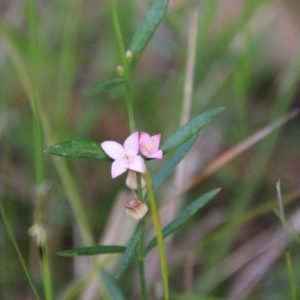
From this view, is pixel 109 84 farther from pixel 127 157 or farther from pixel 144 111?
pixel 144 111

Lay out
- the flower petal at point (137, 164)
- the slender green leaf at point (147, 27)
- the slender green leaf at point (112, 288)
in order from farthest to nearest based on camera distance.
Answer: the slender green leaf at point (112, 288)
the slender green leaf at point (147, 27)
the flower petal at point (137, 164)

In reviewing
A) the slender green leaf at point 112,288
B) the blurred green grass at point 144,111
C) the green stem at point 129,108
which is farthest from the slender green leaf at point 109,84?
the blurred green grass at point 144,111

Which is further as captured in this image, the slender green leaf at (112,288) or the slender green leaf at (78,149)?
the slender green leaf at (112,288)

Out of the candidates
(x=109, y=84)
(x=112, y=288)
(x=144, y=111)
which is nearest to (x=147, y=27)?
(x=109, y=84)

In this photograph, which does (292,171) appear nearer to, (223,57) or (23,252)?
(223,57)

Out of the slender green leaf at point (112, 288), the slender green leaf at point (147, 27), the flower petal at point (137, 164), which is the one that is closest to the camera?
the flower petal at point (137, 164)

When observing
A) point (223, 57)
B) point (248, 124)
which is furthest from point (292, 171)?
point (223, 57)

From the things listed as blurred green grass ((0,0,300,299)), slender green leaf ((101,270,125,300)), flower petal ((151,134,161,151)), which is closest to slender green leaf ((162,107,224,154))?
flower petal ((151,134,161,151))

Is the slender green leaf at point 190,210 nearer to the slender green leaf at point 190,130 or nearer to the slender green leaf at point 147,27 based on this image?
the slender green leaf at point 190,130
